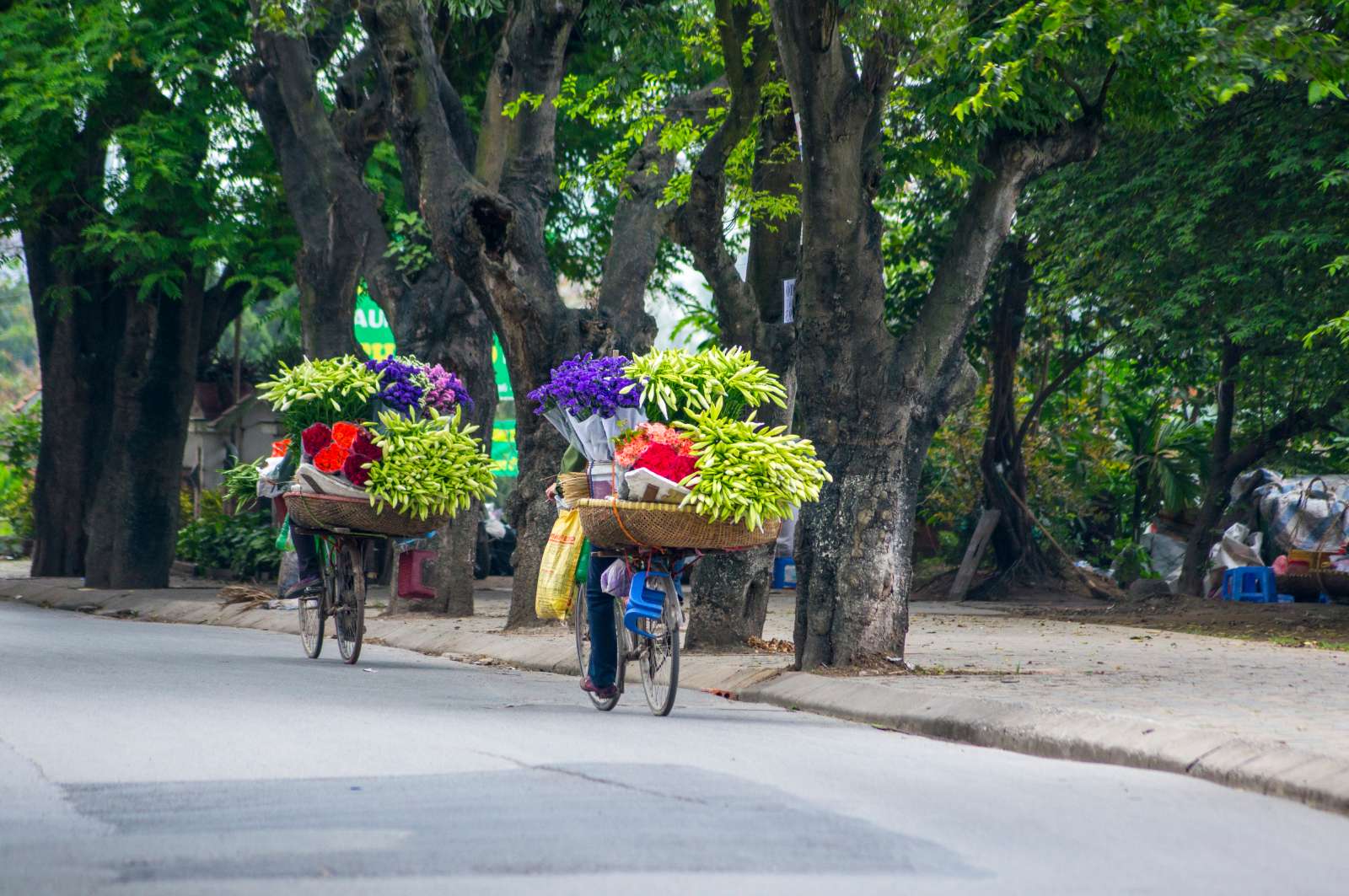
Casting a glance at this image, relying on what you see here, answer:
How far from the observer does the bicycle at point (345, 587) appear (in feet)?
41.5

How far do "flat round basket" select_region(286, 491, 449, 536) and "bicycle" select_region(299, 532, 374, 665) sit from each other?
194mm

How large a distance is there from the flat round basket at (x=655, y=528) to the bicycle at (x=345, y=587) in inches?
144

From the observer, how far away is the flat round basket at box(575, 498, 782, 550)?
9211mm

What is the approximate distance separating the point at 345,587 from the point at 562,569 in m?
3.00

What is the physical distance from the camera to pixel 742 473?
9.29 meters

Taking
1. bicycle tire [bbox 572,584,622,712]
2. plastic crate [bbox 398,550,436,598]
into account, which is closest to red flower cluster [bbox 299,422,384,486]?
plastic crate [bbox 398,550,436,598]

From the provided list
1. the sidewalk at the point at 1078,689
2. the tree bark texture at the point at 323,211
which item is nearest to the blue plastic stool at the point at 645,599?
the sidewalk at the point at 1078,689

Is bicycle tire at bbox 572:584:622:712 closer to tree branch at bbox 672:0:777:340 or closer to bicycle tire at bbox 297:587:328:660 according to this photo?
bicycle tire at bbox 297:587:328:660

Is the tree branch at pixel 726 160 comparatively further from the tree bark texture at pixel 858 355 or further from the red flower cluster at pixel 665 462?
the red flower cluster at pixel 665 462

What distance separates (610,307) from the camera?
16500mm

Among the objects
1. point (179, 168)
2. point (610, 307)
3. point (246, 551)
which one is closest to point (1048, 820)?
point (610, 307)

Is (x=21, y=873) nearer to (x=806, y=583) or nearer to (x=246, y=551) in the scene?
(x=806, y=583)

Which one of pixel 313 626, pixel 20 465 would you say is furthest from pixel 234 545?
pixel 313 626

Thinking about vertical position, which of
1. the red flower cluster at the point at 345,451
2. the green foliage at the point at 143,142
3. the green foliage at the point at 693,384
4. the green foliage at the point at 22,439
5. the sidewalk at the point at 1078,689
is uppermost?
the green foliage at the point at 143,142
